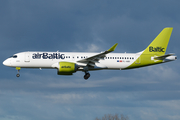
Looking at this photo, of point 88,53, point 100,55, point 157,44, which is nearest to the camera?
point 100,55

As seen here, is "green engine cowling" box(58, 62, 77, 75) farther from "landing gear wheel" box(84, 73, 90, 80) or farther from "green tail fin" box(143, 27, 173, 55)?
"green tail fin" box(143, 27, 173, 55)

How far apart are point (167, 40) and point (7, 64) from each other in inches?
1117

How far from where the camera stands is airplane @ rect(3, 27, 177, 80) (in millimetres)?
45853

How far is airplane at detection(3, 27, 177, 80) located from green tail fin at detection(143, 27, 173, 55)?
205 mm

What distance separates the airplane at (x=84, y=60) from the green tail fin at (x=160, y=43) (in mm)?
205

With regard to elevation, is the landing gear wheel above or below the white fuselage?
below

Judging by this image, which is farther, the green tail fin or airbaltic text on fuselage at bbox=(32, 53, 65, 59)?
the green tail fin

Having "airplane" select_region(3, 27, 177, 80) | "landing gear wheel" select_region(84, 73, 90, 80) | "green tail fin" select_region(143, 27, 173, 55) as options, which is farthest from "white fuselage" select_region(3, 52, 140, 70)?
"green tail fin" select_region(143, 27, 173, 55)

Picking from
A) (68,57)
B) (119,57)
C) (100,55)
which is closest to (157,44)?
(119,57)

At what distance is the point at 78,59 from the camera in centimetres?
4753

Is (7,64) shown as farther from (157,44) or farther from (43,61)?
(157,44)

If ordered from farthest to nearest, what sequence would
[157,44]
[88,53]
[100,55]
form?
[157,44]
[88,53]
[100,55]

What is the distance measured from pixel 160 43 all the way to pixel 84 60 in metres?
15.5

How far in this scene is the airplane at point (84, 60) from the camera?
4585cm
